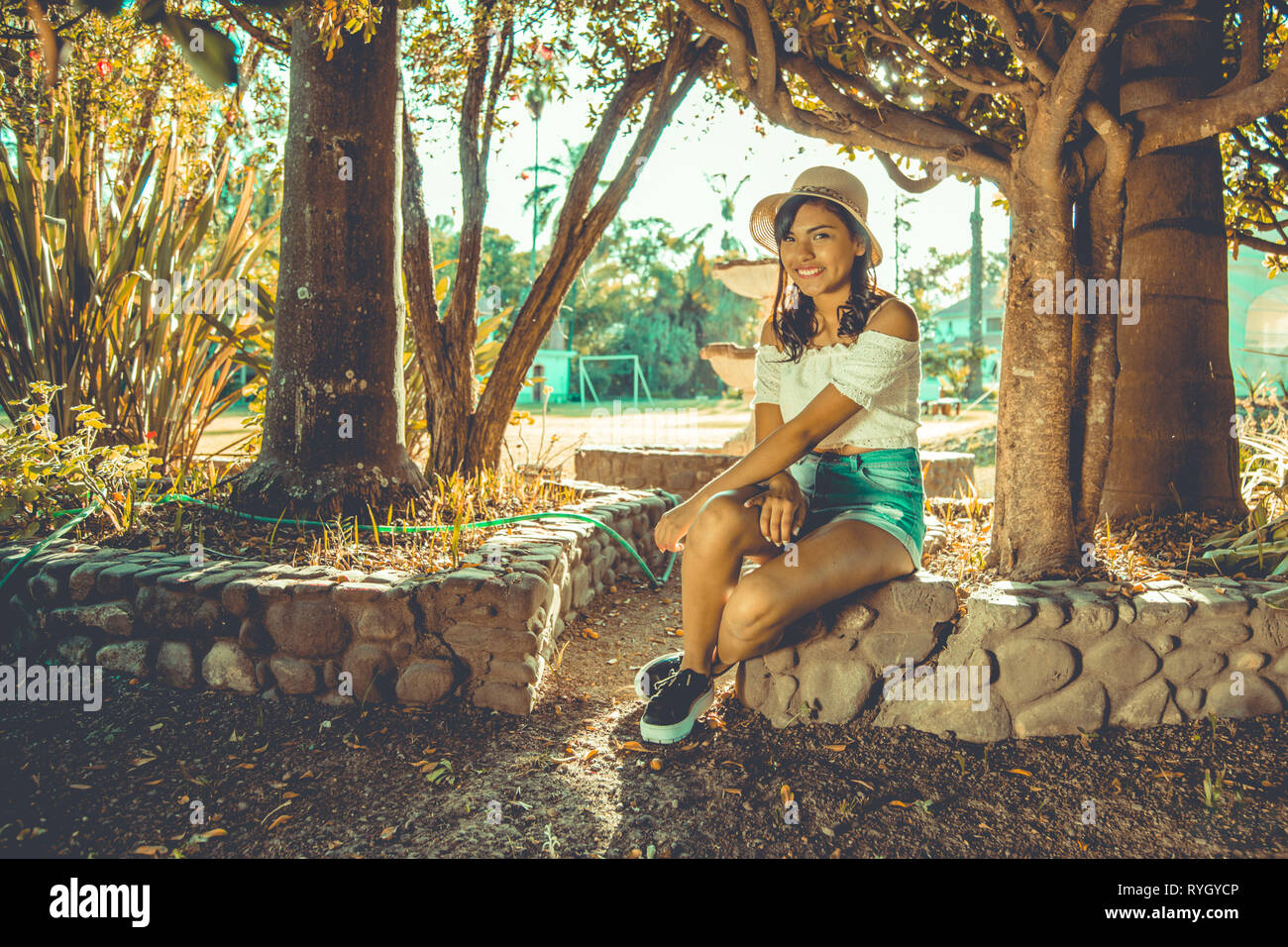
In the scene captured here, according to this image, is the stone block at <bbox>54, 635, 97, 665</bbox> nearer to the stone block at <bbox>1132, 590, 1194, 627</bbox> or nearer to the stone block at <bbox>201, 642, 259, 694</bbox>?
the stone block at <bbox>201, 642, 259, 694</bbox>

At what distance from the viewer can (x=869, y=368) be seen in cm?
256

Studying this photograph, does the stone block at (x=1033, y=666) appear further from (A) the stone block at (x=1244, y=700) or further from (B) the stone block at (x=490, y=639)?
(B) the stone block at (x=490, y=639)

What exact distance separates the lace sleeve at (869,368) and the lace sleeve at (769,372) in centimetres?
35

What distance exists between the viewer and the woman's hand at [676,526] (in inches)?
104

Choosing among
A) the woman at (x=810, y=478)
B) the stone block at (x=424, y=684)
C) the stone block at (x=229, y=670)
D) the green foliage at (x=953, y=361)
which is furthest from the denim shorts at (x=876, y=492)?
the green foliage at (x=953, y=361)

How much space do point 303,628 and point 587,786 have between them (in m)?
1.10

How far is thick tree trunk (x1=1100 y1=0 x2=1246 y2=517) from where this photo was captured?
351 cm

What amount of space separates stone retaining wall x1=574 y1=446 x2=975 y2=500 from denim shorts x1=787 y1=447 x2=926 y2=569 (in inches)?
166

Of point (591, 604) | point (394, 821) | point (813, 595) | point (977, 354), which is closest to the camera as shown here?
point (394, 821)

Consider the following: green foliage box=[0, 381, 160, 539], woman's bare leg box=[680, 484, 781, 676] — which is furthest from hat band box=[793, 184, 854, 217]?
green foliage box=[0, 381, 160, 539]

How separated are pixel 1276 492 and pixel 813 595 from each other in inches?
83.1
